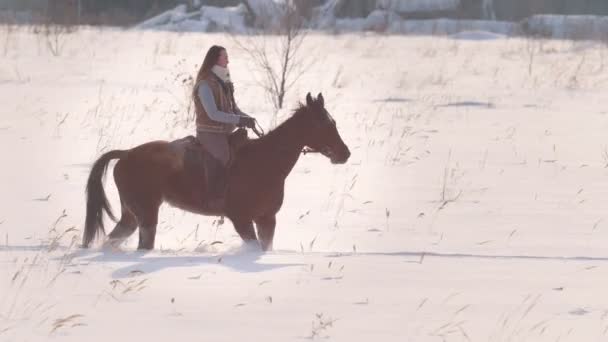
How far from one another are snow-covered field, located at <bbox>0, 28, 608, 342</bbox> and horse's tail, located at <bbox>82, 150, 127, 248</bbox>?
15 cm

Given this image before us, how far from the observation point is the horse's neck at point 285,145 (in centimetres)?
708

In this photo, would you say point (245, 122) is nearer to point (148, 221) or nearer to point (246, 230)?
point (246, 230)

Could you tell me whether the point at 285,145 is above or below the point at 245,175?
above

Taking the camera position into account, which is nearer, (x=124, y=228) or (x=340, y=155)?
(x=340, y=155)

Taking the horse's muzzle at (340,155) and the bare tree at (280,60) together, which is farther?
the bare tree at (280,60)

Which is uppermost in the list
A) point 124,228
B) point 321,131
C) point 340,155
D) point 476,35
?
point 321,131

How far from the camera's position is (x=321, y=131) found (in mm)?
7066

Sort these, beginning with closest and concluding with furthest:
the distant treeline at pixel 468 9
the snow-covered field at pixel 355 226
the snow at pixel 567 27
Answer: the snow-covered field at pixel 355 226 → the snow at pixel 567 27 → the distant treeline at pixel 468 9

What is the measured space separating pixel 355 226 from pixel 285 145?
170 cm

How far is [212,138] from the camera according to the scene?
7.11 m

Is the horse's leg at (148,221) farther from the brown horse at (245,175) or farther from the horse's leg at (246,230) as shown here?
the horse's leg at (246,230)

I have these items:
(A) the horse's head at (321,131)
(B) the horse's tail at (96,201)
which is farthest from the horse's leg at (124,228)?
(A) the horse's head at (321,131)

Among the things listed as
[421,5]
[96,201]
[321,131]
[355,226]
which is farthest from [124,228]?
[421,5]

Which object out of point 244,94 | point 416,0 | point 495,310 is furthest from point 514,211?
point 416,0
